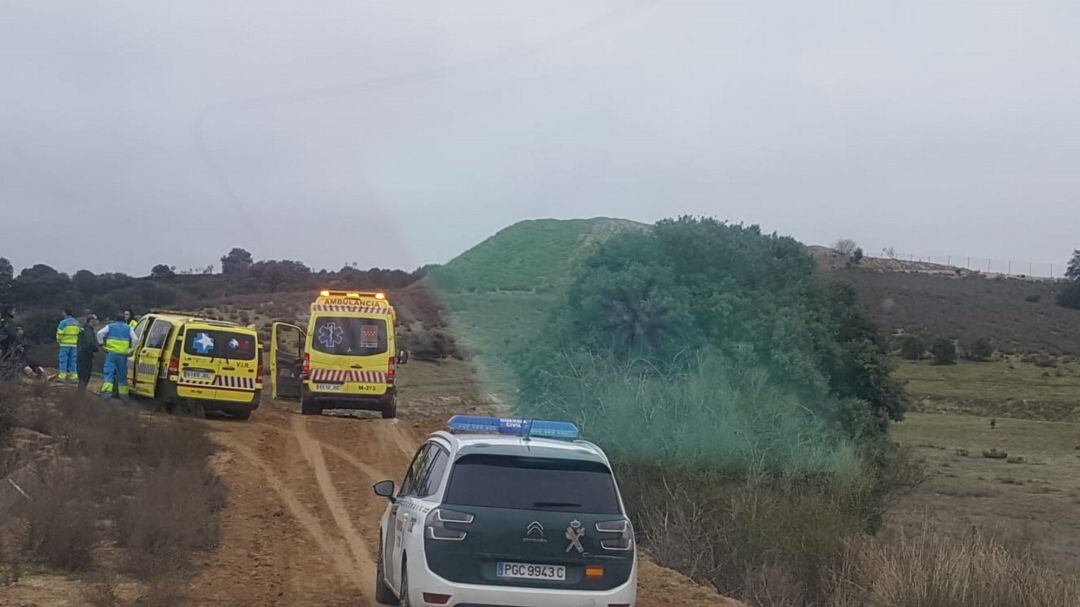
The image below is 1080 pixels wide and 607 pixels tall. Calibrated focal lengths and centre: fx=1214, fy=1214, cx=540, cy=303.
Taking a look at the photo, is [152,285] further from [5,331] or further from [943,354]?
[943,354]

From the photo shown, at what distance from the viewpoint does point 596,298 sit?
23406 mm

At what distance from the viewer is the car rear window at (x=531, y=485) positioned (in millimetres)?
8891

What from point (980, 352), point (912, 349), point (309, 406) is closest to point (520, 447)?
point (309, 406)

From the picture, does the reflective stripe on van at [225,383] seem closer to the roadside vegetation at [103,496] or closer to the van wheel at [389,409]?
the roadside vegetation at [103,496]

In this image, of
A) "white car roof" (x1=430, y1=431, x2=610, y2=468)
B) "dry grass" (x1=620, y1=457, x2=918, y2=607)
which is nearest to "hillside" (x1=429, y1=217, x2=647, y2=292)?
"dry grass" (x1=620, y1=457, x2=918, y2=607)

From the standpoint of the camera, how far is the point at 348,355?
88.2 ft

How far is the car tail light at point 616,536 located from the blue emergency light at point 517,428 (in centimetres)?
109

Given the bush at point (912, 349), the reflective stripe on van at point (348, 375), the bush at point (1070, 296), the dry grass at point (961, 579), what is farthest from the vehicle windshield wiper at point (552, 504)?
the bush at point (1070, 296)

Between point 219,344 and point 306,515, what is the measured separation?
9.28 m

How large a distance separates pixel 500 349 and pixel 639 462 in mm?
12859

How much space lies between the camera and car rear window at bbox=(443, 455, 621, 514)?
8.89 metres

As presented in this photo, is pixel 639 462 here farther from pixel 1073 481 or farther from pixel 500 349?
pixel 1073 481

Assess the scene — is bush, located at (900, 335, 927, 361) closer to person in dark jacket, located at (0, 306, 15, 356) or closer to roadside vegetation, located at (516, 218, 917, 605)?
roadside vegetation, located at (516, 218, 917, 605)

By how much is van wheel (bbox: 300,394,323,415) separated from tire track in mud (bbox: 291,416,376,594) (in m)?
0.99
